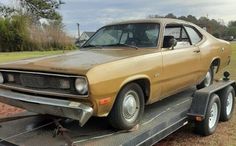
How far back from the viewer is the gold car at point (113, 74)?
3.81 metres

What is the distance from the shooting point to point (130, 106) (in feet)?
14.3

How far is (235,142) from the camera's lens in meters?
5.37

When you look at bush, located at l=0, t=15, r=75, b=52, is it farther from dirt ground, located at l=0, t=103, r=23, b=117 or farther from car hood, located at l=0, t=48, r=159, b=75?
car hood, located at l=0, t=48, r=159, b=75

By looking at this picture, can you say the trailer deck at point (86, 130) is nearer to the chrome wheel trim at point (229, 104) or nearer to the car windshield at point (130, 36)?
the car windshield at point (130, 36)

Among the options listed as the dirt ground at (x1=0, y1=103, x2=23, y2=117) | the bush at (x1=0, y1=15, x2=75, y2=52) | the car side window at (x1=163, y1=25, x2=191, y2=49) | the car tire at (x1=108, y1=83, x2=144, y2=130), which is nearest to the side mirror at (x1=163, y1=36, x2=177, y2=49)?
the car side window at (x1=163, y1=25, x2=191, y2=49)

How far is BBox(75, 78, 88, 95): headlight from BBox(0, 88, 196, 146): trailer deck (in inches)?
17.5

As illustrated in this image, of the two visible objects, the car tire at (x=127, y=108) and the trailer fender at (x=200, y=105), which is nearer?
the car tire at (x=127, y=108)

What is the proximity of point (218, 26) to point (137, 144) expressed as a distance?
64653 mm

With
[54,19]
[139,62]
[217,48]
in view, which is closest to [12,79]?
[139,62]

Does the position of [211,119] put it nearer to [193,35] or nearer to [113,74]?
[193,35]

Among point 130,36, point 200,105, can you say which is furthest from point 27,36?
point 200,105

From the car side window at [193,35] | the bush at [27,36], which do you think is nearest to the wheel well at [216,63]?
the car side window at [193,35]

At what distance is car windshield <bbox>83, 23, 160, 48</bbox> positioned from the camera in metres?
5.27

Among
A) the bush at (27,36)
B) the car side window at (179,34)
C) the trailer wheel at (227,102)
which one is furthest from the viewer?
the bush at (27,36)
